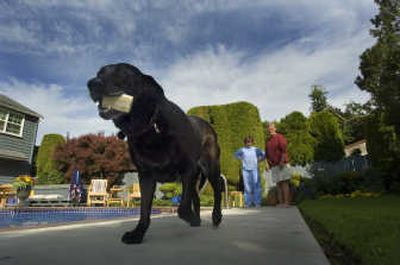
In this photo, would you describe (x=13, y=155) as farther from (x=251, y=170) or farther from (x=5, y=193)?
(x=251, y=170)

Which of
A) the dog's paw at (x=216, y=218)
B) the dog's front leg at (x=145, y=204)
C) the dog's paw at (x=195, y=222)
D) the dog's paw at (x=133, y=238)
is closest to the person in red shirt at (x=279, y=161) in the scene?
the dog's paw at (x=216, y=218)

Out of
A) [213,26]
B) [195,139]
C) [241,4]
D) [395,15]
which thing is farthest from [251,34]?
[395,15]

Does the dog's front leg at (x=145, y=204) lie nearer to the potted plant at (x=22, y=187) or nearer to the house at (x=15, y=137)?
the potted plant at (x=22, y=187)

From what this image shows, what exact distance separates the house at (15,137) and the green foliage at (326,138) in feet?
52.7

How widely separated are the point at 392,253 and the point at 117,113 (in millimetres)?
1656

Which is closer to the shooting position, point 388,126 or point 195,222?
point 195,222

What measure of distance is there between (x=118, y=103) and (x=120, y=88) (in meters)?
0.10

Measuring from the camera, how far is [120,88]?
184cm

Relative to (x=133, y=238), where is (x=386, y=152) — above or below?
above

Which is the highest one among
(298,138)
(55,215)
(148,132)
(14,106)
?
(14,106)

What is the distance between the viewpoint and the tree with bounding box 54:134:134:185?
19047 millimetres

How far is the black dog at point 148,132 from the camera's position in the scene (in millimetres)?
1856

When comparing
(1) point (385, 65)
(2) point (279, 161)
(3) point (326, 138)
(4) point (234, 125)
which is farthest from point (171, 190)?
(1) point (385, 65)

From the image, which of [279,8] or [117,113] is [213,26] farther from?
[117,113]
